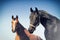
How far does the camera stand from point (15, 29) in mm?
1808

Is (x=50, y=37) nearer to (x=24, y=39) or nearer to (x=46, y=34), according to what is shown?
(x=46, y=34)

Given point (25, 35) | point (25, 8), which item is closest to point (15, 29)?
point (25, 35)

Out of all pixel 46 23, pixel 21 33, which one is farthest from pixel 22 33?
pixel 46 23

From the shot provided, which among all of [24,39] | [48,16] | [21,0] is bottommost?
[24,39]

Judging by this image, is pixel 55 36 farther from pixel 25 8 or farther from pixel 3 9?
pixel 3 9

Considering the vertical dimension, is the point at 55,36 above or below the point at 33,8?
below

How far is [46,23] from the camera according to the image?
71.9 inches

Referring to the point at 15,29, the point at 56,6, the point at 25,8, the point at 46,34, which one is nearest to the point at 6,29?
the point at 15,29

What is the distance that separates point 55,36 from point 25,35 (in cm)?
32

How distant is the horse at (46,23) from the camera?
5.81ft

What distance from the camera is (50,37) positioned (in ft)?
5.83

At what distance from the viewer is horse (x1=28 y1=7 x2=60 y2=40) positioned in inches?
69.7

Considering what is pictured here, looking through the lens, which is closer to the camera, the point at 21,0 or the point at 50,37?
the point at 50,37

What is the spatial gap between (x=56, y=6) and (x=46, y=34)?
0.33 m
